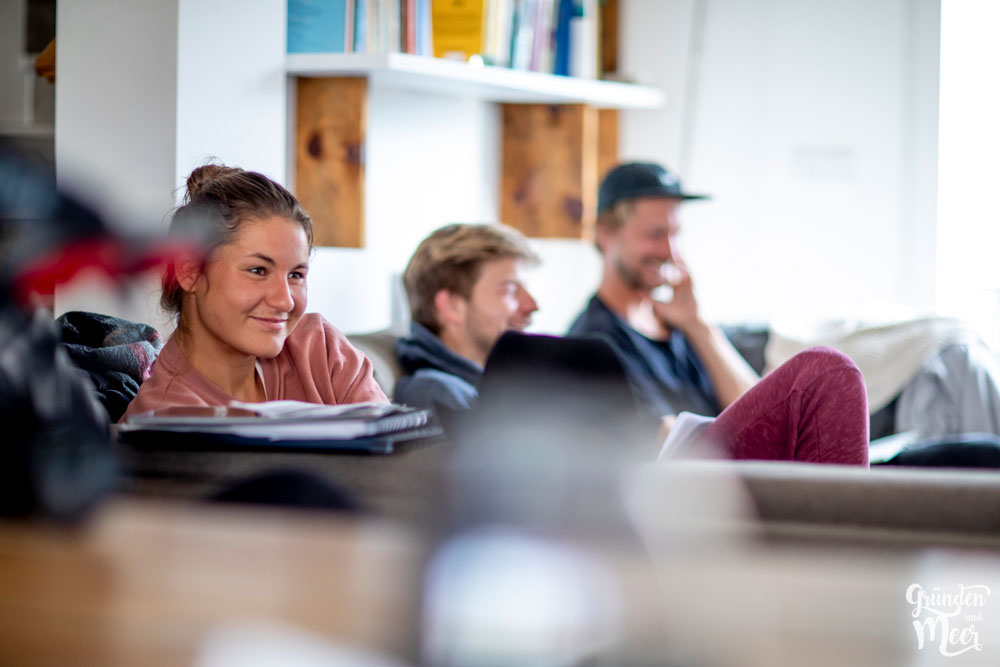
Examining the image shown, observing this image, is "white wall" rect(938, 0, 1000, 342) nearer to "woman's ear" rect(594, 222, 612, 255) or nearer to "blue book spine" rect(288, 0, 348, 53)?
"woman's ear" rect(594, 222, 612, 255)

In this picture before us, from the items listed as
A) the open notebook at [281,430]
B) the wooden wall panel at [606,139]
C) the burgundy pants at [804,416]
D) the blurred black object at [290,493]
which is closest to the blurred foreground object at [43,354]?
the blurred black object at [290,493]

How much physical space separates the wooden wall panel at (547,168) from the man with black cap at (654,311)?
0.22 meters

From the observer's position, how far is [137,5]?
1956mm

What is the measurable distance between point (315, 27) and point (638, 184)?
994 mm

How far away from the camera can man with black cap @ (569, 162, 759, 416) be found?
2.77m

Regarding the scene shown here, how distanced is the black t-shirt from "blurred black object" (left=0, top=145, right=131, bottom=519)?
208 centimetres

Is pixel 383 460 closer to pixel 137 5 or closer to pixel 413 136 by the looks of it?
pixel 137 5

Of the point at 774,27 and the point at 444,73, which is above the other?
the point at 774,27

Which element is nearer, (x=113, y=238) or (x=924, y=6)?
(x=113, y=238)

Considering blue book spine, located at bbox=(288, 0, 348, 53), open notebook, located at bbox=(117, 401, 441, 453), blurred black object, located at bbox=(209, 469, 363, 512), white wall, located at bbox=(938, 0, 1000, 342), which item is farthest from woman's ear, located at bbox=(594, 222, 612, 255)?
blurred black object, located at bbox=(209, 469, 363, 512)

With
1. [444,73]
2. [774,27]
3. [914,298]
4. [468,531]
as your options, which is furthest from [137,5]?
[914,298]

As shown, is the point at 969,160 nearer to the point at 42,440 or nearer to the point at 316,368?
the point at 316,368

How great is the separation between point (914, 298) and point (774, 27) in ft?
3.32

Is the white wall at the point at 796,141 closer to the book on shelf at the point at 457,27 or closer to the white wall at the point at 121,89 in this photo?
the book on shelf at the point at 457,27
